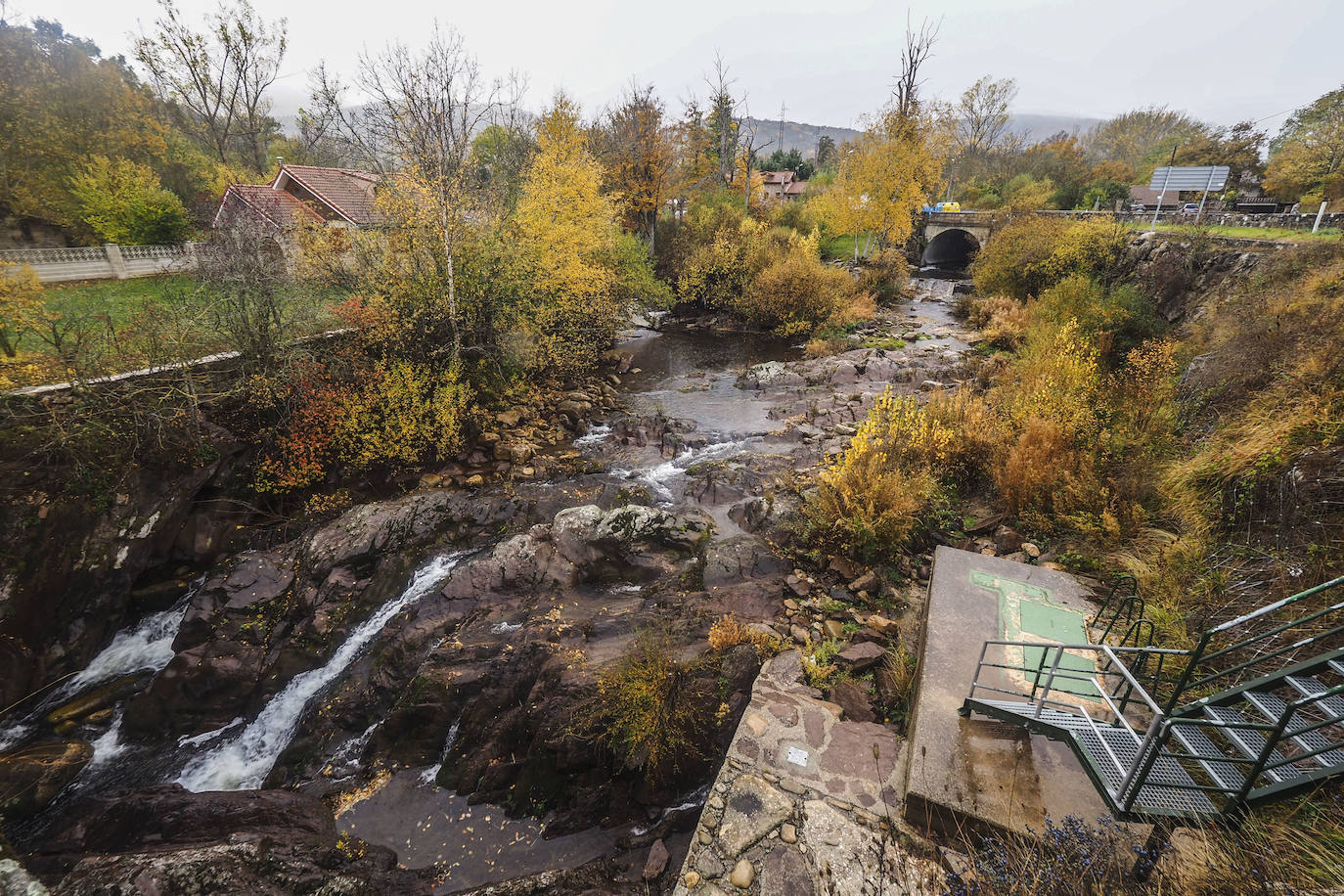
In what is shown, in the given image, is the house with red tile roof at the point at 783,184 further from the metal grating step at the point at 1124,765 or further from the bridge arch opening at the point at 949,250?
the metal grating step at the point at 1124,765

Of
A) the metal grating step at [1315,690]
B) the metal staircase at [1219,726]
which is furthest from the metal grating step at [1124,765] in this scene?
the metal grating step at [1315,690]

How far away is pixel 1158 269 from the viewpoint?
624 inches

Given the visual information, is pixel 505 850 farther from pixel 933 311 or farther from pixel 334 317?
pixel 933 311

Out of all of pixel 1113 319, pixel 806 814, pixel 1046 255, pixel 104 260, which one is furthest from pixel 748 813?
pixel 104 260

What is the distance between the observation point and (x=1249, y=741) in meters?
3.91

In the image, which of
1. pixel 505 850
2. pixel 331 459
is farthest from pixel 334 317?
pixel 505 850

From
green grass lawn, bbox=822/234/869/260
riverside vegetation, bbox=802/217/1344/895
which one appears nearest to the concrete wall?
riverside vegetation, bbox=802/217/1344/895

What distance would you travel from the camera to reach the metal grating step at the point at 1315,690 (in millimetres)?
3635

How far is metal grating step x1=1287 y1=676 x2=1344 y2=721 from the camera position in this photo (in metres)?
3.63

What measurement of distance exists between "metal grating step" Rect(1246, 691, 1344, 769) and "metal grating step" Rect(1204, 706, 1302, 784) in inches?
5.7

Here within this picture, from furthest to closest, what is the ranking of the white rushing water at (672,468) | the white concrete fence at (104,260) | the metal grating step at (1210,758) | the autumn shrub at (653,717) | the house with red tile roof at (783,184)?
1. the house with red tile roof at (783,184)
2. the white concrete fence at (104,260)
3. the white rushing water at (672,468)
4. the autumn shrub at (653,717)
5. the metal grating step at (1210,758)

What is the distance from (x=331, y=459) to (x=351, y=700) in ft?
20.0

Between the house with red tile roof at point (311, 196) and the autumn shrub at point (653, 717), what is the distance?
74.5ft

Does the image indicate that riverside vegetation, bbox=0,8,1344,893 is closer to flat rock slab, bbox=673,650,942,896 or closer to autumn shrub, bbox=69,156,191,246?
flat rock slab, bbox=673,650,942,896
